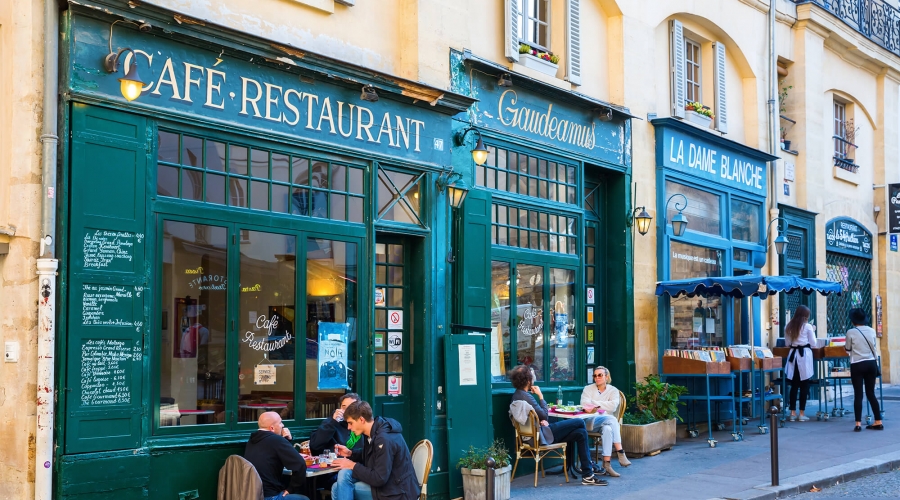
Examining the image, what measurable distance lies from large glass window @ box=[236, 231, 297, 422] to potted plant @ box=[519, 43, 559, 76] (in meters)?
4.44

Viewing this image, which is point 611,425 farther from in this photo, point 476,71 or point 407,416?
point 476,71

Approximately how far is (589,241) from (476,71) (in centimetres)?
359

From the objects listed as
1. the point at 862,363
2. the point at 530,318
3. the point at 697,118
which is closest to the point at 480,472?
the point at 530,318

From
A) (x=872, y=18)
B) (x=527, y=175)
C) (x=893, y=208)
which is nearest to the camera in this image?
(x=527, y=175)

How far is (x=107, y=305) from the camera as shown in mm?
7660

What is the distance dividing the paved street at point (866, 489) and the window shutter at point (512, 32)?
19.4ft

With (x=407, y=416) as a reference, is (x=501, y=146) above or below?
above

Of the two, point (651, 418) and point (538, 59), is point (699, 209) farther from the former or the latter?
point (538, 59)

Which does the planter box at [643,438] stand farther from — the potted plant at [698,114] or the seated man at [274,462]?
the seated man at [274,462]

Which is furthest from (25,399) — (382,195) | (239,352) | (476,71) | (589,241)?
(589,241)

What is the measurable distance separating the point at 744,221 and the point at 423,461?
33.6ft

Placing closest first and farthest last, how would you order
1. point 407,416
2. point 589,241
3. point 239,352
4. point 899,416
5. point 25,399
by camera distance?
point 25,399, point 239,352, point 407,416, point 589,241, point 899,416

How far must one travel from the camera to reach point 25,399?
7195mm

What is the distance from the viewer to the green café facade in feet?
24.9
